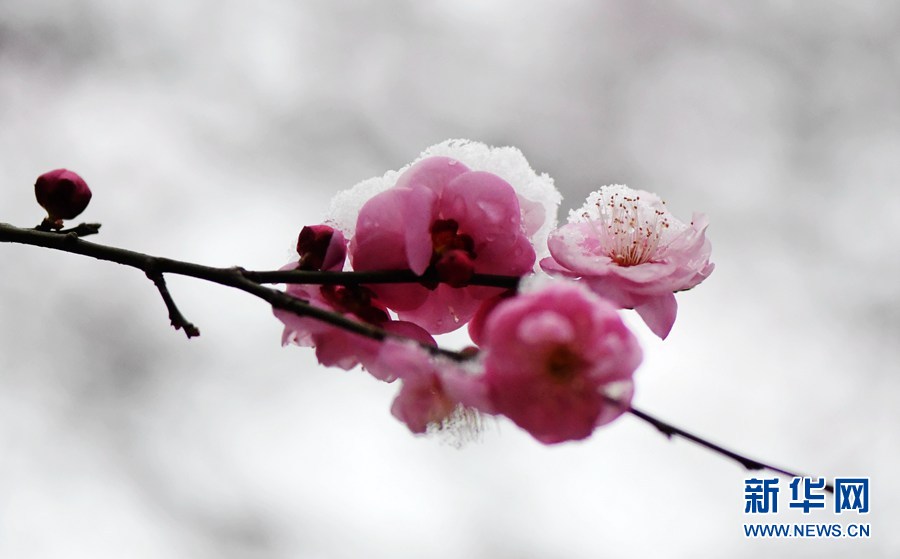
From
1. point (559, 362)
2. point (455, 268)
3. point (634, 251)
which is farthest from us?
point (634, 251)

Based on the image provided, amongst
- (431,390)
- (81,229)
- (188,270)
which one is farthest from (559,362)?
(81,229)

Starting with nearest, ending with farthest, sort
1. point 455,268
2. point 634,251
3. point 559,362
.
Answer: point 559,362 → point 455,268 → point 634,251

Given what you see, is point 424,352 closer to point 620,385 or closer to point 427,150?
point 620,385

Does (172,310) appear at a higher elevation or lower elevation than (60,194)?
lower

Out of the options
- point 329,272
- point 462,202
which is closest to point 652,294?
point 462,202

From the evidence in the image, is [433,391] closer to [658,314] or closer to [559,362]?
[559,362]
